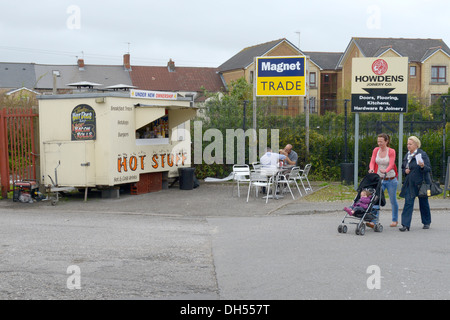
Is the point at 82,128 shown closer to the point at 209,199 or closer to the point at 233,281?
the point at 209,199

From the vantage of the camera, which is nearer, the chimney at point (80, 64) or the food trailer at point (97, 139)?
the food trailer at point (97, 139)

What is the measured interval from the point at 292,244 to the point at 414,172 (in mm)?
3066

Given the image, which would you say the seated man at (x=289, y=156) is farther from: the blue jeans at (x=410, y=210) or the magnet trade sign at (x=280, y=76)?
the blue jeans at (x=410, y=210)

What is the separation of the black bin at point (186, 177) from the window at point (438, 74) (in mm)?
47288

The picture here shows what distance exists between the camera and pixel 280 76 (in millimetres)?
18203

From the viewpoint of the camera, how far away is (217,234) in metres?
10.3

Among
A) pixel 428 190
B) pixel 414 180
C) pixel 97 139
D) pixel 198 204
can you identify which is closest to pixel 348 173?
pixel 198 204

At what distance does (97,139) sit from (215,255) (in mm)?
7249

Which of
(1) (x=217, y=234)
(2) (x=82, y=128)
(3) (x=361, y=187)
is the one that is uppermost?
(2) (x=82, y=128)

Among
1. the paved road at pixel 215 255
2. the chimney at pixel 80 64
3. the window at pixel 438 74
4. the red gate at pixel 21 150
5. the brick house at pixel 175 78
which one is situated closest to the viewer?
the paved road at pixel 215 255

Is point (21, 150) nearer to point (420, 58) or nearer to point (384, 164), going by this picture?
point (384, 164)

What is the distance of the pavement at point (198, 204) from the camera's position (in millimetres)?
13125

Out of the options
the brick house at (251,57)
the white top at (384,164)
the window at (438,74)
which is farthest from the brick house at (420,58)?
the white top at (384,164)
